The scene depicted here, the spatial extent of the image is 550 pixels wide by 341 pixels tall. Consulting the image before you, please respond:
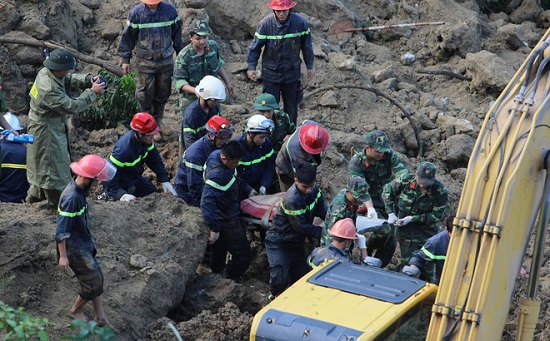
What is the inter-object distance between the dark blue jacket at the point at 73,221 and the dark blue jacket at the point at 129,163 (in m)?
2.55

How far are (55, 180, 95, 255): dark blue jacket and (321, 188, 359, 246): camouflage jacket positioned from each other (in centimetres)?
257

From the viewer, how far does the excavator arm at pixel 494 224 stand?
307 inches

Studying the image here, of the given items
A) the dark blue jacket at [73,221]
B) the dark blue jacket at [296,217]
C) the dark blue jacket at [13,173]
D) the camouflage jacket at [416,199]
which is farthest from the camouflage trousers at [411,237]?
the dark blue jacket at [13,173]

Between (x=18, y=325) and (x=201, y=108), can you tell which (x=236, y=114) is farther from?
(x=18, y=325)

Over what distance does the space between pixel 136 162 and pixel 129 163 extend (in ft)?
0.30

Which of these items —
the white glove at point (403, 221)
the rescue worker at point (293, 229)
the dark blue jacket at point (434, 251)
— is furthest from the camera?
the white glove at point (403, 221)

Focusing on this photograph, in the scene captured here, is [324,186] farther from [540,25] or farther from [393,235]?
[540,25]

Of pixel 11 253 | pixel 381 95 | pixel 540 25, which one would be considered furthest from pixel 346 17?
pixel 11 253

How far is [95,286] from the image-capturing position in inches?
382

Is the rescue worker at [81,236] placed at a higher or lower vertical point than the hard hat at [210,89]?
lower

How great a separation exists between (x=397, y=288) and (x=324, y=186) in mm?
5071

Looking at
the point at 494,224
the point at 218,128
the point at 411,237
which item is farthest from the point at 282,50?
the point at 494,224

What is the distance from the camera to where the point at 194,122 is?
1288cm

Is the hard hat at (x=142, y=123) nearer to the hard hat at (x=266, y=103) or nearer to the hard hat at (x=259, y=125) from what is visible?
the hard hat at (x=259, y=125)
